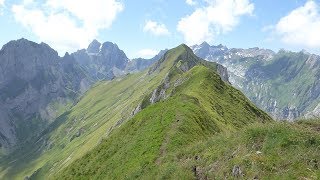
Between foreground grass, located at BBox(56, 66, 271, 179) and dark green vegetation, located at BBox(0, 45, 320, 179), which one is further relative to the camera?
foreground grass, located at BBox(56, 66, 271, 179)

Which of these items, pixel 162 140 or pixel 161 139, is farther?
pixel 161 139

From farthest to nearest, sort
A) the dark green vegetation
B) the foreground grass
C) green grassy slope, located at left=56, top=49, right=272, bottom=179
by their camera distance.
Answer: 1. green grassy slope, located at left=56, top=49, right=272, bottom=179
2. the foreground grass
3. the dark green vegetation

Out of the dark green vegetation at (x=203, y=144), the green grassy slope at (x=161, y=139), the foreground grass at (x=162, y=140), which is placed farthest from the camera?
the green grassy slope at (x=161, y=139)

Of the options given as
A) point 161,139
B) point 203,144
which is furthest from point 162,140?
point 203,144

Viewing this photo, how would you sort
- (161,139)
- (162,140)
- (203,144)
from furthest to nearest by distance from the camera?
(161,139)
(162,140)
(203,144)

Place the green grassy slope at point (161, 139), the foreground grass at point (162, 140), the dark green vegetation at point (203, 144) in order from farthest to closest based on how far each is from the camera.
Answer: the green grassy slope at point (161, 139), the foreground grass at point (162, 140), the dark green vegetation at point (203, 144)

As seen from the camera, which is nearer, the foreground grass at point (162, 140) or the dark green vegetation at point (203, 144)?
the dark green vegetation at point (203, 144)

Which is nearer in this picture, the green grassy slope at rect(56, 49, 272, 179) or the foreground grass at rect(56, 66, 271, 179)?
the foreground grass at rect(56, 66, 271, 179)

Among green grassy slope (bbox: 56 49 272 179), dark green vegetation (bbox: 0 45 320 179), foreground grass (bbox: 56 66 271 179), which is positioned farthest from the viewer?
green grassy slope (bbox: 56 49 272 179)

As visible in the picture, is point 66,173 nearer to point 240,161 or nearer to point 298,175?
point 240,161

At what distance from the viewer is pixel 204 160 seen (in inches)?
2142

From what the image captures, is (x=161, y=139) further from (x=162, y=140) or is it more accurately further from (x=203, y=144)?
(x=203, y=144)

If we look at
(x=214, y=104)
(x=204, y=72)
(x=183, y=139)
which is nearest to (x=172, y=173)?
(x=183, y=139)

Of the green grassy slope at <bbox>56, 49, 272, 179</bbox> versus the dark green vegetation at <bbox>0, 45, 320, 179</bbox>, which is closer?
the dark green vegetation at <bbox>0, 45, 320, 179</bbox>
